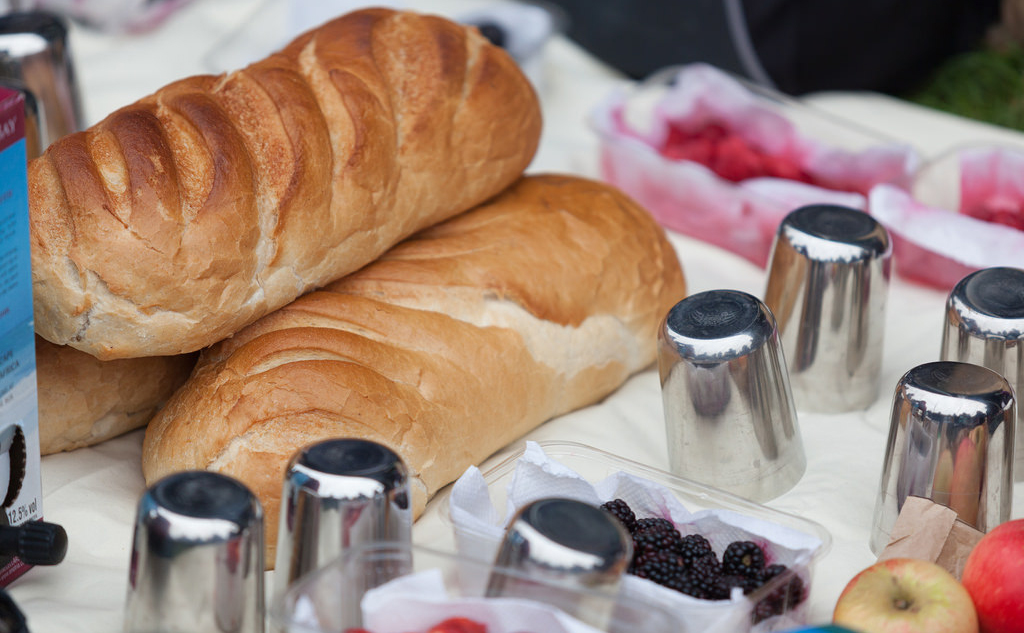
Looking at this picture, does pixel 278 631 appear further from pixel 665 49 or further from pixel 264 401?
pixel 665 49

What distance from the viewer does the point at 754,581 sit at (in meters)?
1.16

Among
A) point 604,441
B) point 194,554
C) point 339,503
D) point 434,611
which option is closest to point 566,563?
point 434,611

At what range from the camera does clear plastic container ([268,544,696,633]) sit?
3.26ft

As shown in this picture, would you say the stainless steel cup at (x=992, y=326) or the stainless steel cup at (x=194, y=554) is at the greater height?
the stainless steel cup at (x=194, y=554)

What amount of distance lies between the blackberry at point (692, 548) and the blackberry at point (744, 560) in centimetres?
2

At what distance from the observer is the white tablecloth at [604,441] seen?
1.29 m

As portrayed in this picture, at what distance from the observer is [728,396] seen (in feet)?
4.64

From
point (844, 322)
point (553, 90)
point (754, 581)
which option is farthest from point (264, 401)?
point (553, 90)

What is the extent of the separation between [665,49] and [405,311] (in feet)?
4.87

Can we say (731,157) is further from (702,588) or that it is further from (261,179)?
(702,588)

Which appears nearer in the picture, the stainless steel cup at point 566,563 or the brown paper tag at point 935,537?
the stainless steel cup at point 566,563

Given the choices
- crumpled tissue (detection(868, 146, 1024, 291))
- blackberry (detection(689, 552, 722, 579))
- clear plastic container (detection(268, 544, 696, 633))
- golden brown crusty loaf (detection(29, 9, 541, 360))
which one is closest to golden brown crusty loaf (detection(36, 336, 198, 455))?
golden brown crusty loaf (detection(29, 9, 541, 360))

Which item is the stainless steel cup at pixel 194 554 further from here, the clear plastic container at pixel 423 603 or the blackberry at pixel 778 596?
the blackberry at pixel 778 596

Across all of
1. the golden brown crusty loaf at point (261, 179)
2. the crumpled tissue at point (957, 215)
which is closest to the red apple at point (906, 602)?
the golden brown crusty loaf at point (261, 179)
